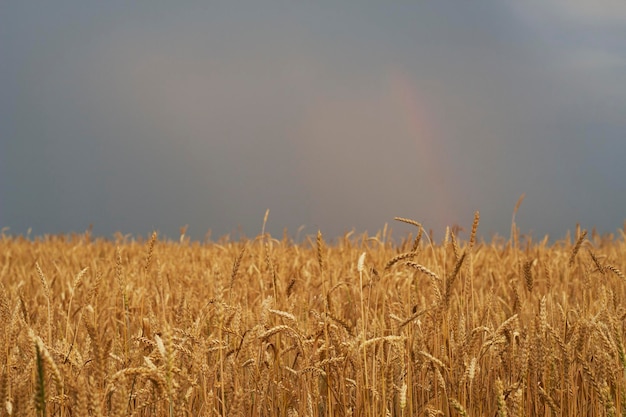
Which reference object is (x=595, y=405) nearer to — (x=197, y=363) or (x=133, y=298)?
(x=197, y=363)

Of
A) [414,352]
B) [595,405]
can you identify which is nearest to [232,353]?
[414,352]

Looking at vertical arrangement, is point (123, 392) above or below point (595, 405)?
below

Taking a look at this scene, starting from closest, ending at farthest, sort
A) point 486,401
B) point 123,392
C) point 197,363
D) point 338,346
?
point 123,392, point 197,363, point 338,346, point 486,401

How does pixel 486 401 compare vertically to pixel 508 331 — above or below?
below

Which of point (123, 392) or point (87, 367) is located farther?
point (87, 367)

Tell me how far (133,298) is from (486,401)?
2.04 metres

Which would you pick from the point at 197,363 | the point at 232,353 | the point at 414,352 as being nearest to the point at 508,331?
the point at 414,352

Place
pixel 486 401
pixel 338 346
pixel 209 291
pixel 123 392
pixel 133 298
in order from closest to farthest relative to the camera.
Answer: pixel 123 392 < pixel 338 346 < pixel 486 401 < pixel 133 298 < pixel 209 291

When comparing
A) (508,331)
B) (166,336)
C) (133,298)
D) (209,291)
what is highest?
(209,291)

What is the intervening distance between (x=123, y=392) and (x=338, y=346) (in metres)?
1.07

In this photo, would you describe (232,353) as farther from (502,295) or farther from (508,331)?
(502,295)

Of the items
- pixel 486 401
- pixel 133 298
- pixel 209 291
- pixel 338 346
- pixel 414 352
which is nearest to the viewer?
pixel 338 346

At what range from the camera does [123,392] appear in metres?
1.10

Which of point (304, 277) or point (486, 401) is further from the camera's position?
point (304, 277)
